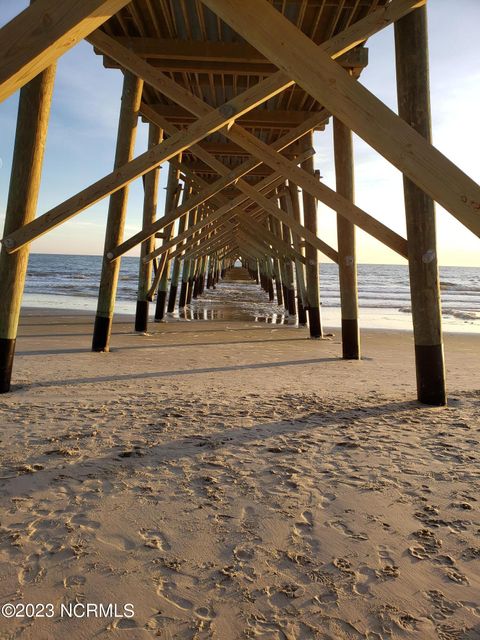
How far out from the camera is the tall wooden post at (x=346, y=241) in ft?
18.9

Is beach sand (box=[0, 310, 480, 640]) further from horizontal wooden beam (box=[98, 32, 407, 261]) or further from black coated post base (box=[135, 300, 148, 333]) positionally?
black coated post base (box=[135, 300, 148, 333])

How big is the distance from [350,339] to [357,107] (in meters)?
4.46

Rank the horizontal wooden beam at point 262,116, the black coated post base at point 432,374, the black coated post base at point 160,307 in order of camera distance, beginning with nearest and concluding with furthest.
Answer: the black coated post base at point 432,374 < the horizontal wooden beam at point 262,116 < the black coated post base at point 160,307

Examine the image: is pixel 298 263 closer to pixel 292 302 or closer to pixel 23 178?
pixel 292 302

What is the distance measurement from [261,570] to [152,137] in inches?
298

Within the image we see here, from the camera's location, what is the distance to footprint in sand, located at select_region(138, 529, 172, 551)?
1.71 metres

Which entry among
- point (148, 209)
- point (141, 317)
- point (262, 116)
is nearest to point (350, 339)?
point (262, 116)

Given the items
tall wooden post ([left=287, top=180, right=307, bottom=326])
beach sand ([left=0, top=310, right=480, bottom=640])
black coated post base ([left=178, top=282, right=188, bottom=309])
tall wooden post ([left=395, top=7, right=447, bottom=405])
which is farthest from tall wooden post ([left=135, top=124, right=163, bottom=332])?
black coated post base ([left=178, top=282, right=188, bottom=309])

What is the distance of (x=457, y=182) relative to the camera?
1.75m

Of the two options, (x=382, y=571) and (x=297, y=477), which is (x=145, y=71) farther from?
(x=382, y=571)

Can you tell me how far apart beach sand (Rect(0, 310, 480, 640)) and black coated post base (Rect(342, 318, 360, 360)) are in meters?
1.85

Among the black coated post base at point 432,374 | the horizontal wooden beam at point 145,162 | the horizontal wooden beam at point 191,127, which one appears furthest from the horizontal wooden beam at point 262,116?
the black coated post base at point 432,374

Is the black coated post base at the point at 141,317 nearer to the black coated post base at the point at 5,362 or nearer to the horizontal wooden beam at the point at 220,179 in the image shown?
the horizontal wooden beam at the point at 220,179

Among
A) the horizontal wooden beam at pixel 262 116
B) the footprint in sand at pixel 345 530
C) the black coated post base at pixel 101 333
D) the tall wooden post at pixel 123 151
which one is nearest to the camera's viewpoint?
the footprint in sand at pixel 345 530
